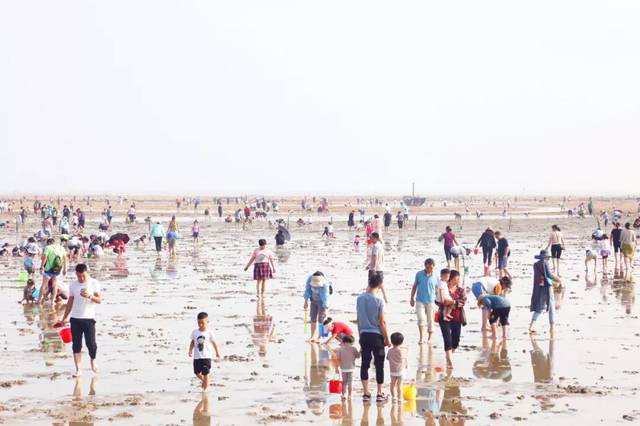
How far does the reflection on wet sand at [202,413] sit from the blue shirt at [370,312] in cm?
245

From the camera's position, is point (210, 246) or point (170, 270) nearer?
point (170, 270)

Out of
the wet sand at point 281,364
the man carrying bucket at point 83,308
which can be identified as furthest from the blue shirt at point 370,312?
the man carrying bucket at point 83,308

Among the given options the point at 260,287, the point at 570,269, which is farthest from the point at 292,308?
the point at 570,269

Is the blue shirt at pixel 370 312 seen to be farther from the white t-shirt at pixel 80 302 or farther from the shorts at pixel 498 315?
the shorts at pixel 498 315

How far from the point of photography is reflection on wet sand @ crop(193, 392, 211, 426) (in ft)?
41.9

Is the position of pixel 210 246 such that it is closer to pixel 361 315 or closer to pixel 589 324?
pixel 589 324

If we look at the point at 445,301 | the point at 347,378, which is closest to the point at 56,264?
the point at 445,301

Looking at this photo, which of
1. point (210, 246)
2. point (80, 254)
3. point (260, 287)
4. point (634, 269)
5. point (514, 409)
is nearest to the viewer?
point (514, 409)

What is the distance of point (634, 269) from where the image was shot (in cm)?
3434

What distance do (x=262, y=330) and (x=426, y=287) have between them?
385 centimetres

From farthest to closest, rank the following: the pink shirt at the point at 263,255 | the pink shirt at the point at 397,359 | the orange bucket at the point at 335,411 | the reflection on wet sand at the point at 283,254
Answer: the reflection on wet sand at the point at 283,254, the pink shirt at the point at 263,255, the pink shirt at the point at 397,359, the orange bucket at the point at 335,411

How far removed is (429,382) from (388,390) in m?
0.87

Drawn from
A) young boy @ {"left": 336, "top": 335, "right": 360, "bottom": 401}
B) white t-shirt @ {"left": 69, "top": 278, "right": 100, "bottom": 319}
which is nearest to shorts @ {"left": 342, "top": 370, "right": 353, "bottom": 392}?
young boy @ {"left": 336, "top": 335, "right": 360, "bottom": 401}

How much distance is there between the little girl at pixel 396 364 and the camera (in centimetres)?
1373
